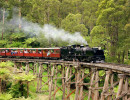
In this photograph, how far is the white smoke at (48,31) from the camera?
27.7 m

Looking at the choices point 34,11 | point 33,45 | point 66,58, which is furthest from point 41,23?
point 66,58

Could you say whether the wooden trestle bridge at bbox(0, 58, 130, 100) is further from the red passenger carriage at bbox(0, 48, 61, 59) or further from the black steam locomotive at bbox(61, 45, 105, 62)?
the red passenger carriage at bbox(0, 48, 61, 59)

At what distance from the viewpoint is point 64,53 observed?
20.4m

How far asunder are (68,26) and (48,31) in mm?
5391

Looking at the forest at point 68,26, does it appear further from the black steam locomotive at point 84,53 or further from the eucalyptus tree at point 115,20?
the black steam locomotive at point 84,53

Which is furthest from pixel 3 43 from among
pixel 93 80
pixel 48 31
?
pixel 93 80

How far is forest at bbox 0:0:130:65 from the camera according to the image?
17.9 metres

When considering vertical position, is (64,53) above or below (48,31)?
below

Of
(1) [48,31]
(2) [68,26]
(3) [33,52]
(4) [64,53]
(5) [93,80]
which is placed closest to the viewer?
(5) [93,80]

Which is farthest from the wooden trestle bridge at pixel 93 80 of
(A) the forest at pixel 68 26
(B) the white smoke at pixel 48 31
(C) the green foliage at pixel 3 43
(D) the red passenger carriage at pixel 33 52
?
(C) the green foliage at pixel 3 43

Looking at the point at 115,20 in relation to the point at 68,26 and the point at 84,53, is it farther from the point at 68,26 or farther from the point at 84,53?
the point at 68,26

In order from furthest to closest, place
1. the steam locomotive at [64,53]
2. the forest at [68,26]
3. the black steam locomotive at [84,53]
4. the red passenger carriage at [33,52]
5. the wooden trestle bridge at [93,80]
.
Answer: the red passenger carriage at [33,52] < the forest at [68,26] < the steam locomotive at [64,53] < the black steam locomotive at [84,53] < the wooden trestle bridge at [93,80]

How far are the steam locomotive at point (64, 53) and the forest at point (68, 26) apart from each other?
2.63 m

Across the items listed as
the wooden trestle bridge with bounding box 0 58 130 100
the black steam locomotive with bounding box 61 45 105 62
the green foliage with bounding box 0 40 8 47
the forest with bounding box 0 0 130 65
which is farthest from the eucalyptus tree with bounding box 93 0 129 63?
the green foliage with bounding box 0 40 8 47
